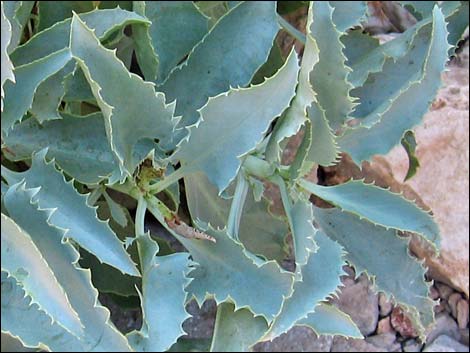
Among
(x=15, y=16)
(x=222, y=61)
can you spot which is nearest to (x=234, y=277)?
(x=222, y=61)

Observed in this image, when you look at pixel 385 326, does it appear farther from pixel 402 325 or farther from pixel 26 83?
pixel 26 83

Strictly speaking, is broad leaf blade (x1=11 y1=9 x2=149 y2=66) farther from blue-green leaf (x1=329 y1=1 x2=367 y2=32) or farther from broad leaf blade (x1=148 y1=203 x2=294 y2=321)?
blue-green leaf (x1=329 y1=1 x2=367 y2=32)

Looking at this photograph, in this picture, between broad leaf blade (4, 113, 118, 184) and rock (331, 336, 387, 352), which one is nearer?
broad leaf blade (4, 113, 118, 184)

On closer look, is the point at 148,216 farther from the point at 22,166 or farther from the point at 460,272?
the point at 460,272

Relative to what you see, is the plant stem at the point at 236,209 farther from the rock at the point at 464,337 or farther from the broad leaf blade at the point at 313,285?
the rock at the point at 464,337

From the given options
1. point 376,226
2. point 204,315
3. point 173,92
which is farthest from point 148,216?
point 376,226

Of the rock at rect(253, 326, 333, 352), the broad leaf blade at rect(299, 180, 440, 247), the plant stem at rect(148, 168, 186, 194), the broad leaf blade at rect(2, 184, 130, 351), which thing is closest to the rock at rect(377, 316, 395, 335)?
the rock at rect(253, 326, 333, 352)
